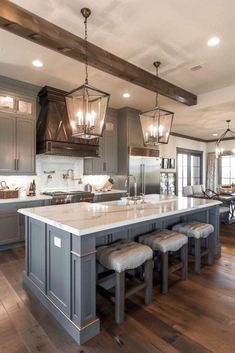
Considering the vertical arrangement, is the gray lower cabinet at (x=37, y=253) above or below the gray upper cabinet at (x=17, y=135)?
below

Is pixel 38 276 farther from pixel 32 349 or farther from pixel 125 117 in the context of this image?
pixel 125 117

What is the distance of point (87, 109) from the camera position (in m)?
2.19

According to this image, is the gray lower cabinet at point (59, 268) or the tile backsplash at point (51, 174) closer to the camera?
the gray lower cabinet at point (59, 268)

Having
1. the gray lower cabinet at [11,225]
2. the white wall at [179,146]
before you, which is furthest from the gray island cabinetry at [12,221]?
the white wall at [179,146]

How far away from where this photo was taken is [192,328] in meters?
1.89

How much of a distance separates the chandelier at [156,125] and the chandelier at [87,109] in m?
0.92

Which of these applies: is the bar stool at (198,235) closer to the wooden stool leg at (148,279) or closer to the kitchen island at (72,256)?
the kitchen island at (72,256)

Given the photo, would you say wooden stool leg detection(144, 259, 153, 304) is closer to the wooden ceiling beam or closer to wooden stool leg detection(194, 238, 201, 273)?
wooden stool leg detection(194, 238, 201, 273)

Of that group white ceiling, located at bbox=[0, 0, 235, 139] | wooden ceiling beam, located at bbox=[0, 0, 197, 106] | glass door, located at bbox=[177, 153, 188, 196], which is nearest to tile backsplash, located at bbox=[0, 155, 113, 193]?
white ceiling, located at bbox=[0, 0, 235, 139]

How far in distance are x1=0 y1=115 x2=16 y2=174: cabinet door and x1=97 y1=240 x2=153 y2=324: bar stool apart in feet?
8.64

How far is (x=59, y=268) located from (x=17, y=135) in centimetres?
292

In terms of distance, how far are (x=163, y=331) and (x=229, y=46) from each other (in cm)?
Result: 341

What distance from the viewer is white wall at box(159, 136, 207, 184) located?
7543 mm

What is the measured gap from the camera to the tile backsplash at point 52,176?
4.37m
